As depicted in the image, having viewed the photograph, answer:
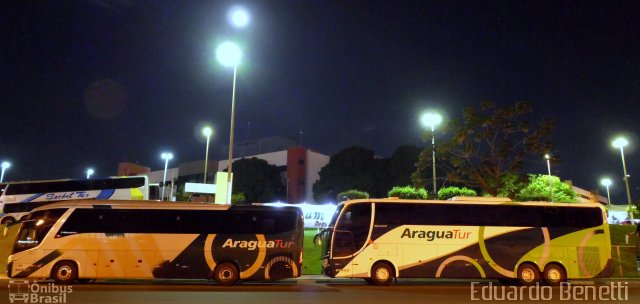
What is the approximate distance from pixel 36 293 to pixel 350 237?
9.65 meters

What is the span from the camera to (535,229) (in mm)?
16516

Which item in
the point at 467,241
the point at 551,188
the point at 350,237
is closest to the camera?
the point at 350,237

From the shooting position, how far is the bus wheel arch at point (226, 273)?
50.8 ft

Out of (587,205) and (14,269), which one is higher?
(587,205)

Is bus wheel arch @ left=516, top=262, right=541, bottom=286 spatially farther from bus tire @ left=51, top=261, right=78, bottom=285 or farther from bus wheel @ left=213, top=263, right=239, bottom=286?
bus tire @ left=51, top=261, right=78, bottom=285

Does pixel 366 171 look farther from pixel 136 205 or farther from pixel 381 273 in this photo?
pixel 136 205

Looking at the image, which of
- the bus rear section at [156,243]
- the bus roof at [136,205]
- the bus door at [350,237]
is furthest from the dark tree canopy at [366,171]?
the bus roof at [136,205]

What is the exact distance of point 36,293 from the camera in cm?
1179

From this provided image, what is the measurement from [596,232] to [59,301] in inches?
702


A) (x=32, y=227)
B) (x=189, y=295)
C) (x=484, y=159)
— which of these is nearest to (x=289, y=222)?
(x=189, y=295)

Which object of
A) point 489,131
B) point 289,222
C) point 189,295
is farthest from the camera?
point 489,131

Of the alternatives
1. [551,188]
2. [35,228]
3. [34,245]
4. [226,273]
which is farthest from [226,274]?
[551,188]

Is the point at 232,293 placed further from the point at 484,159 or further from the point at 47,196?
the point at 47,196

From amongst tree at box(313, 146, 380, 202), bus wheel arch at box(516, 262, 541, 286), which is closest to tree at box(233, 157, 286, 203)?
tree at box(313, 146, 380, 202)
